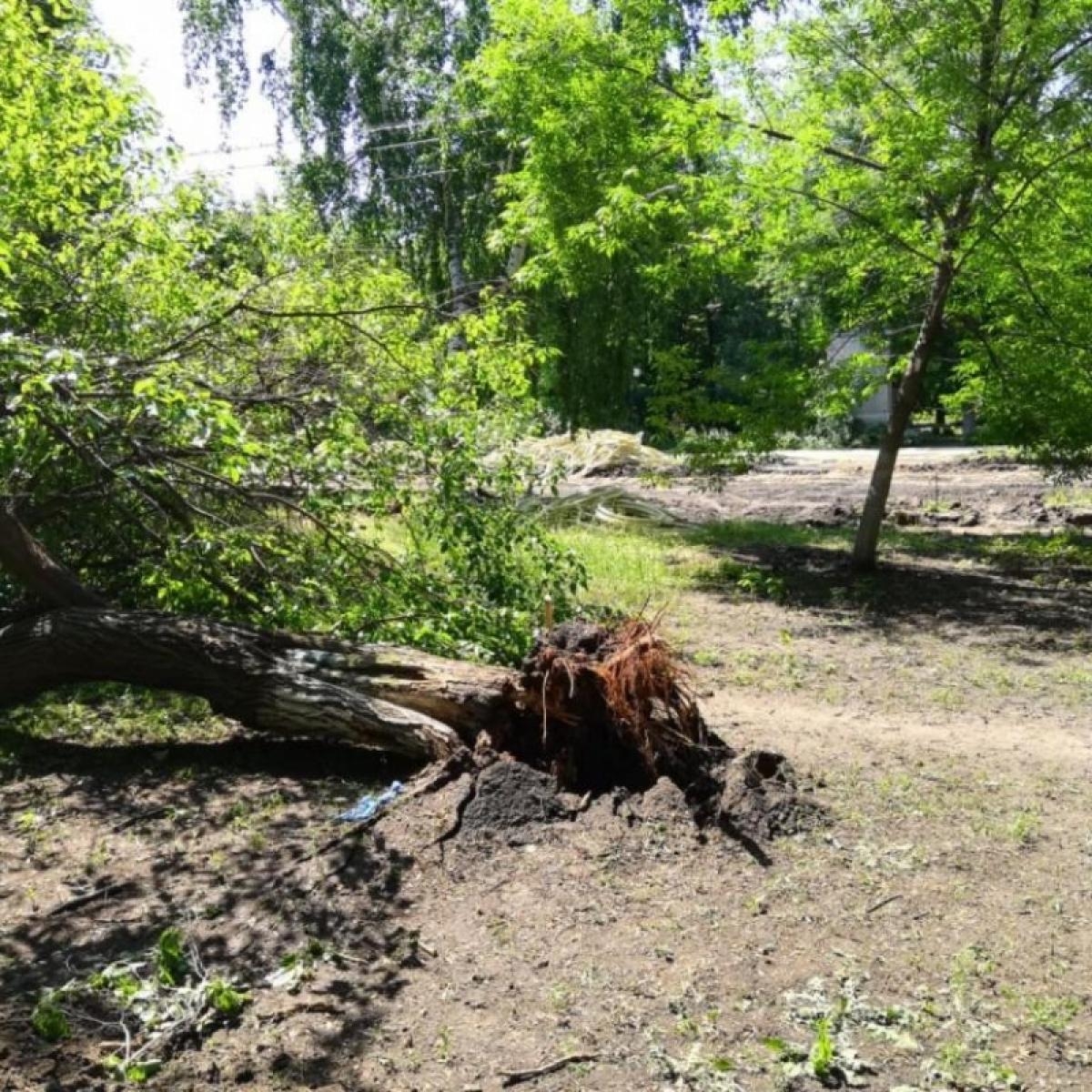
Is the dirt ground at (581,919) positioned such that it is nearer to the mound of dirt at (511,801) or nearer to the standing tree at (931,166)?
the mound of dirt at (511,801)

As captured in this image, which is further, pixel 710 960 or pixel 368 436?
pixel 368 436

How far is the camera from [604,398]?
21.6 m

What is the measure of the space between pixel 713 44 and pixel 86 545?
680cm

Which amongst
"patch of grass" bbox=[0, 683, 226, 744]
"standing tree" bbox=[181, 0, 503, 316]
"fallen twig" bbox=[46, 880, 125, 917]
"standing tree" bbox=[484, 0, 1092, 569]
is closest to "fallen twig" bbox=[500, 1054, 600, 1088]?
"fallen twig" bbox=[46, 880, 125, 917]

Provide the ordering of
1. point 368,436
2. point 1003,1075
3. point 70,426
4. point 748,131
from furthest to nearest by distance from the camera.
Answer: point 748,131 < point 368,436 < point 70,426 < point 1003,1075

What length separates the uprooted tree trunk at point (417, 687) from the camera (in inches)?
180

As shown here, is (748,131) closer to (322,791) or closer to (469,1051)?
(322,791)

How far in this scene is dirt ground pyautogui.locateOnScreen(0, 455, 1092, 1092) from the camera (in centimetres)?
304

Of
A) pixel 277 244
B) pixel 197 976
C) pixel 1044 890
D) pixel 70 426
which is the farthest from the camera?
pixel 277 244

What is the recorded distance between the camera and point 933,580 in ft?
34.4

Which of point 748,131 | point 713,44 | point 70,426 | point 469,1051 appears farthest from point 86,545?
point 713,44

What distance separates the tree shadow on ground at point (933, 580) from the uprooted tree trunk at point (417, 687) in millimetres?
4395

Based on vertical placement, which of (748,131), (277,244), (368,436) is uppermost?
(748,131)

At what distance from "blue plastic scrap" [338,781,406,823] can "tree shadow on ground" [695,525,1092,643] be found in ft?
16.2
